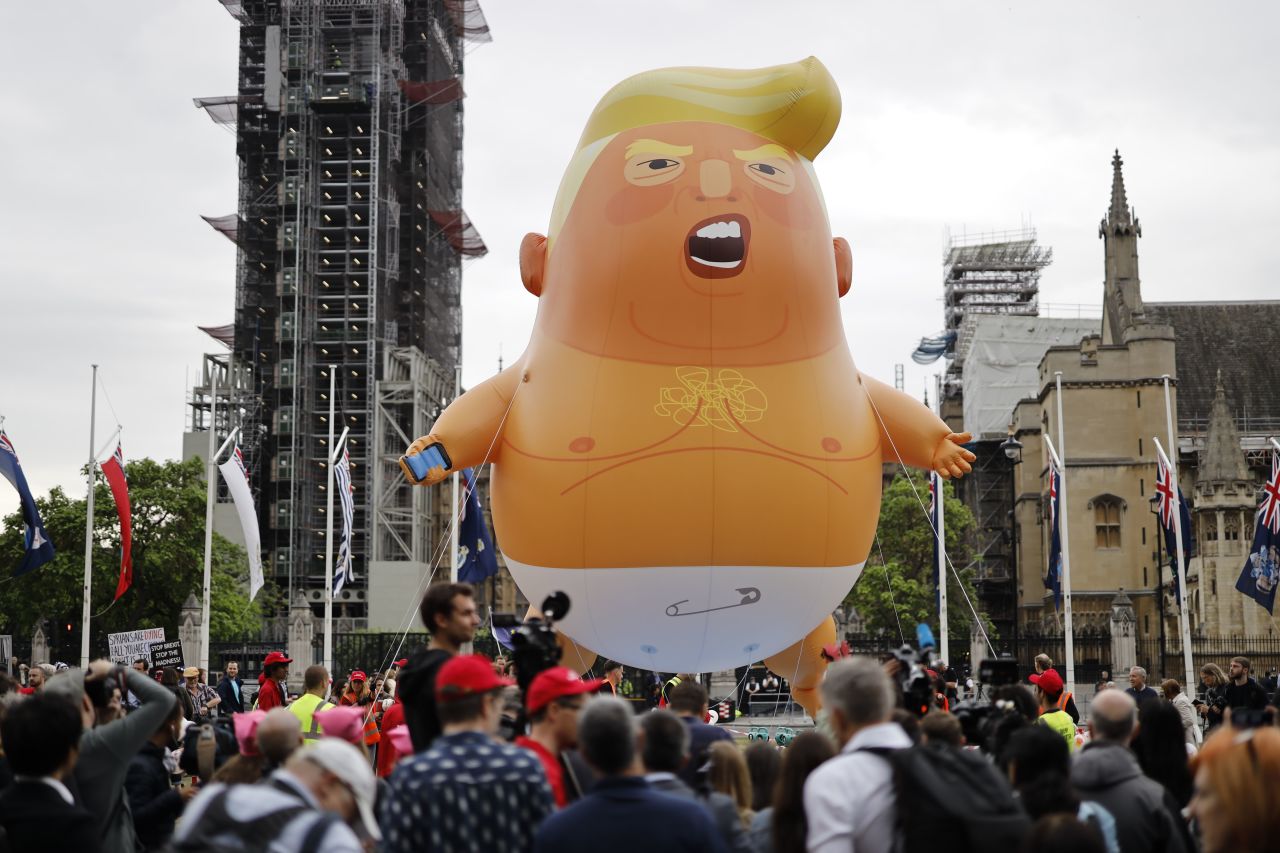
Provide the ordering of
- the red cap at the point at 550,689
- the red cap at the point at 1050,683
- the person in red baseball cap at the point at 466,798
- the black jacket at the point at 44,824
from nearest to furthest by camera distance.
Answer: the person in red baseball cap at the point at 466,798 < the black jacket at the point at 44,824 < the red cap at the point at 550,689 < the red cap at the point at 1050,683

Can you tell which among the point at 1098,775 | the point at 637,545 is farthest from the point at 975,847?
the point at 637,545

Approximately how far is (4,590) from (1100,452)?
4064 centimetres

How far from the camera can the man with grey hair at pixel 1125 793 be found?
5641 millimetres

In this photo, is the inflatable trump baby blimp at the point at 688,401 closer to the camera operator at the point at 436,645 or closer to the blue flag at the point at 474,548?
the camera operator at the point at 436,645

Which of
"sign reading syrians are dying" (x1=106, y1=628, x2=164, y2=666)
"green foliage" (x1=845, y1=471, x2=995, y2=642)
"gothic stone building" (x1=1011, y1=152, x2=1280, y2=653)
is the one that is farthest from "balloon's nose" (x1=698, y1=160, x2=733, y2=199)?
"green foliage" (x1=845, y1=471, x2=995, y2=642)

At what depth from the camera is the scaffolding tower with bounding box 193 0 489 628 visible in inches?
2557

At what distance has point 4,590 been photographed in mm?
47656

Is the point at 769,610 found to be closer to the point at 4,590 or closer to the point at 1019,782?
the point at 1019,782

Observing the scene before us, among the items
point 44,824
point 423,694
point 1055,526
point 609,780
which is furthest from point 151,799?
point 1055,526

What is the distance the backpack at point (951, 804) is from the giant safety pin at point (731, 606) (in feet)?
23.9

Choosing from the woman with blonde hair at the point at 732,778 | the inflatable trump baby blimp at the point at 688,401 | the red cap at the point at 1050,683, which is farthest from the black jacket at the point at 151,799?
the red cap at the point at 1050,683

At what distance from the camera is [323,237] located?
218ft

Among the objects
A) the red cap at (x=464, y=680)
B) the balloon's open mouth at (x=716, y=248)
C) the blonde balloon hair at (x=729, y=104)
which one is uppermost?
the blonde balloon hair at (x=729, y=104)

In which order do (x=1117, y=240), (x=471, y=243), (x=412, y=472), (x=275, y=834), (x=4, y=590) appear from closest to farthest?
(x=275, y=834)
(x=412, y=472)
(x=4, y=590)
(x=1117, y=240)
(x=471, y=243)
